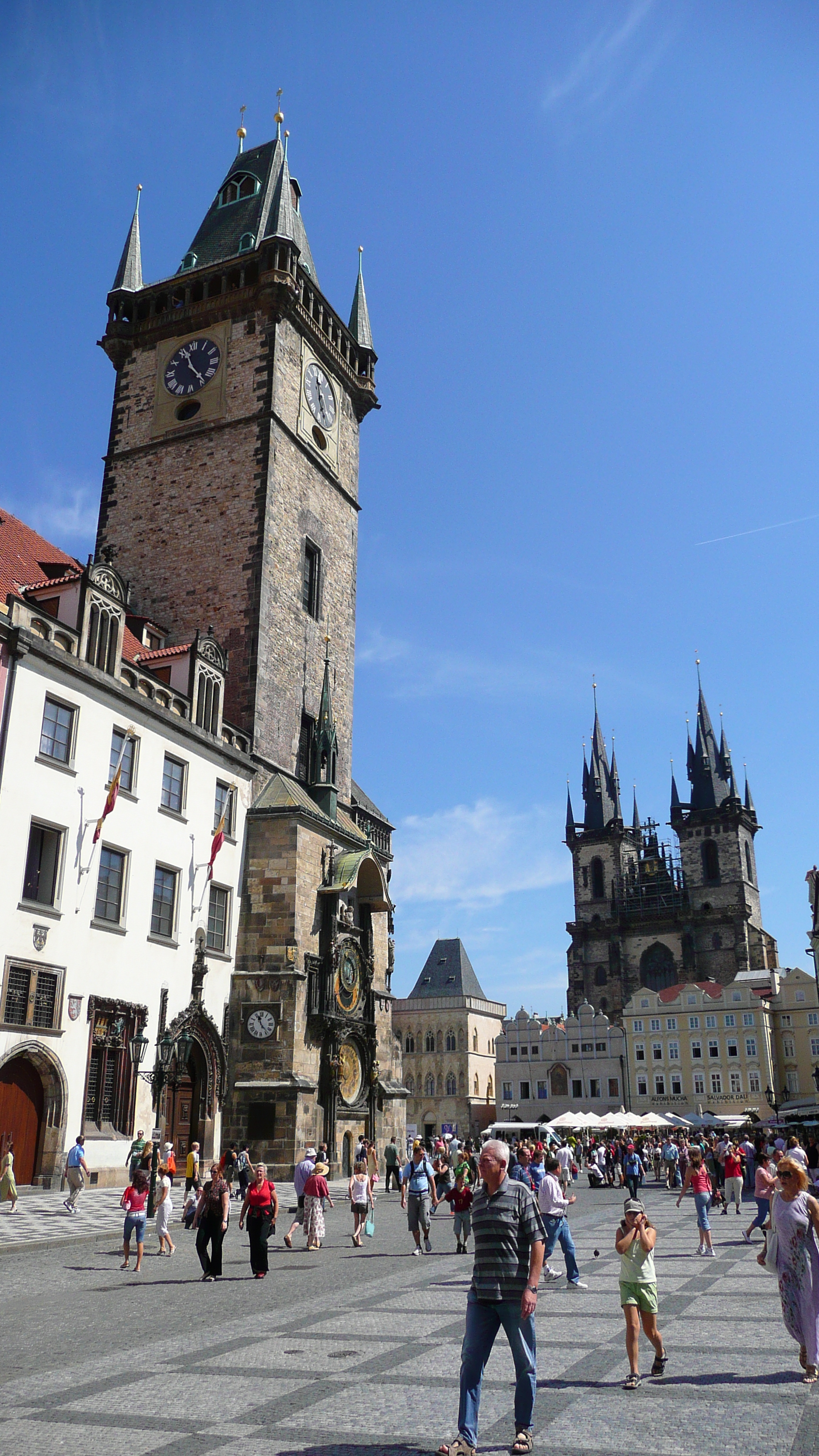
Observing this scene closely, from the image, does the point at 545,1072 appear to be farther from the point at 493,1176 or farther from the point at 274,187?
the point at 493,1176

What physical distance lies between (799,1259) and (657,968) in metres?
103

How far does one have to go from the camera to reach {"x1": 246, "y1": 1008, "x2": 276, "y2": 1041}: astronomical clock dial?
2862cm

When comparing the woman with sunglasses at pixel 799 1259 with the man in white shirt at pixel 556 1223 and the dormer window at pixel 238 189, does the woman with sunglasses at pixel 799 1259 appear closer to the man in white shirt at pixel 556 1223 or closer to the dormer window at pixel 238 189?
the man in white shirt at pixel 556 1223

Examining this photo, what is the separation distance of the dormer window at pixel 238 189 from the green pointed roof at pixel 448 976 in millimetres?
75862

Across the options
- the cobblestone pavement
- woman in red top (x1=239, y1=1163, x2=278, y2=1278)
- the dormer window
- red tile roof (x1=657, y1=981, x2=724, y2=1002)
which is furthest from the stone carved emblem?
red tile roof (x1=657, y1=981, x2=724, y2=1002)

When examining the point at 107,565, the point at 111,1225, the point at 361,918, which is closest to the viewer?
the point at 111,1225

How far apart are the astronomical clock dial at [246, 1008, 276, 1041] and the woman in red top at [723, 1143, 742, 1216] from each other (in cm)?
1137

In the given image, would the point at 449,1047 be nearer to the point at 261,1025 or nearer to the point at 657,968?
the point at 657,968

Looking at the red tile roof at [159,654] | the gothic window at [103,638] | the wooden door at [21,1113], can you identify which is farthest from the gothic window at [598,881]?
the wooden door at [21,1113]

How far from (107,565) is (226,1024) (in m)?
11.9

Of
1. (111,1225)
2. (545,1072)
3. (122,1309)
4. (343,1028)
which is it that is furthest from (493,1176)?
(545,1072)

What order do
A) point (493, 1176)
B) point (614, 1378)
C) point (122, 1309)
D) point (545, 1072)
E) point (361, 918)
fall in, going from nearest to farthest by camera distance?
1. point (493, 1176)
2. point (614, 1378)
3. point (122, 1309)
4. point (361, 918)
5. point (545, 1072)

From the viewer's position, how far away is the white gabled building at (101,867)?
2203cm

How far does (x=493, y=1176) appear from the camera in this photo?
648 centimetres
